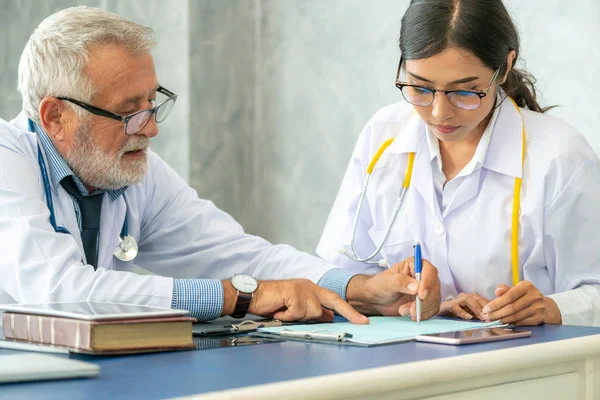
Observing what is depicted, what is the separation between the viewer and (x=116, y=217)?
7.11 feet

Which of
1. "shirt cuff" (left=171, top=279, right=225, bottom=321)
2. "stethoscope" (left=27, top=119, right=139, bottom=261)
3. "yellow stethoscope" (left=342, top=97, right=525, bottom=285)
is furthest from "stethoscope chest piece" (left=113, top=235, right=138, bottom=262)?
"yellow stethoscope" (left=342, top=97, right=525, bottom=285)

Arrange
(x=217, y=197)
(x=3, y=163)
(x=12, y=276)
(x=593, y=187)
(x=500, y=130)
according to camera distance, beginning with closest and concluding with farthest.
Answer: (x=12, y=276)
(x=3, y=163)
(x=593, y=187)
(x=500, y=130)
(x=217, y=197)

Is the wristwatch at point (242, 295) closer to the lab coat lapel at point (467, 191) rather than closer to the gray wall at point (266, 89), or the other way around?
the lab coat lapel at point (467, 191)

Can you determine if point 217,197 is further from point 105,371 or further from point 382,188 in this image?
point 105,371

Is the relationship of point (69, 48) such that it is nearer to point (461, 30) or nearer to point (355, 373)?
point (461, 30)

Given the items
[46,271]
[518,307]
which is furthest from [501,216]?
[46,271]

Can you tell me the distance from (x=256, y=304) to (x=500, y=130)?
846 mm

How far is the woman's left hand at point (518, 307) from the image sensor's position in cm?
178

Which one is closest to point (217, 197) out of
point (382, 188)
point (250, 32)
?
point (250, 32)

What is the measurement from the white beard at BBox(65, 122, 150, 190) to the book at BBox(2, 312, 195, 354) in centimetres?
73

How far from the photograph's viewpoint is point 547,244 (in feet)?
6.79

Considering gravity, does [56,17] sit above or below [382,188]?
above

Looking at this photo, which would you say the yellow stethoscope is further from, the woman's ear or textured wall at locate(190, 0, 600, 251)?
textured wall at locate(190, 0, 600, 251)

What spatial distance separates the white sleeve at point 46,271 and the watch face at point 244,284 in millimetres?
138
